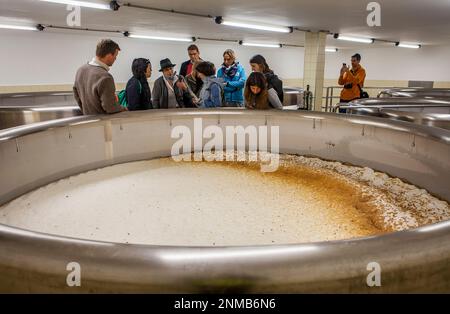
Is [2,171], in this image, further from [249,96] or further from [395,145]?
[395,145]

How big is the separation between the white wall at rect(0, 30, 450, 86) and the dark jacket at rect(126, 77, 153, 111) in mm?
7880

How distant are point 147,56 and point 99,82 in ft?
34.4

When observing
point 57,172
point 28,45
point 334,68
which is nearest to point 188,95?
point 57,172

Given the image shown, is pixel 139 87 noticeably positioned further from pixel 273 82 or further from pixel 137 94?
pixel 273 82

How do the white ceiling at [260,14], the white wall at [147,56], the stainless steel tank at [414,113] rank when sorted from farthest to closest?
the white wall at [147,56], the white ceiling at [260,14], the stainless steel tank at [414,113]

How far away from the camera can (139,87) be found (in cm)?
356

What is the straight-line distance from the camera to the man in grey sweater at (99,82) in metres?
2.84

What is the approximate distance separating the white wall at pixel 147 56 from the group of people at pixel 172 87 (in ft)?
25.1

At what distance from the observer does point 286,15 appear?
649 cm
